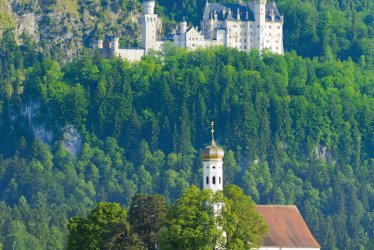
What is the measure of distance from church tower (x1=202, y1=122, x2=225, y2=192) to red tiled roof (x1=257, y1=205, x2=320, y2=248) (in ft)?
22.2

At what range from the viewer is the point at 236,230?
488 feet

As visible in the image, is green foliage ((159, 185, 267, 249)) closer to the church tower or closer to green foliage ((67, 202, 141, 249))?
the church tower

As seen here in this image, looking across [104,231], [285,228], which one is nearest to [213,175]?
[104,231]

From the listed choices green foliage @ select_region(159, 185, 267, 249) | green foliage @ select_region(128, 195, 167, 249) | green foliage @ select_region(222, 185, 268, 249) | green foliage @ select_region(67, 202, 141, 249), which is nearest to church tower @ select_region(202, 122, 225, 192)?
green foliage @ select_region(222, 185, 268, 249)

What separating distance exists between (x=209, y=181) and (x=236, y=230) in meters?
4.00

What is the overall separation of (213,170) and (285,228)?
9.33 meters

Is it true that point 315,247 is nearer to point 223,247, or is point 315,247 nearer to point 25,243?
point 223,247

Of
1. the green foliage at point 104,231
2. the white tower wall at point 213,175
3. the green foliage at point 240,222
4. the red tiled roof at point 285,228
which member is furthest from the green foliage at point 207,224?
the red tiled roof at point 285,228

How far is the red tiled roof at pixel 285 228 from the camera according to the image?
158500 mm

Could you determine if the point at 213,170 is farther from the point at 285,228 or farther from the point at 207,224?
the point at 285,228

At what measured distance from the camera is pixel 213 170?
152125 millimetres

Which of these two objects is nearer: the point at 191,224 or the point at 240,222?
the point at 191,224

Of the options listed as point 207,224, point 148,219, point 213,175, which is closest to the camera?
point 207,224

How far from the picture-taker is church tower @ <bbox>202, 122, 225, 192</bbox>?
151500 mm
